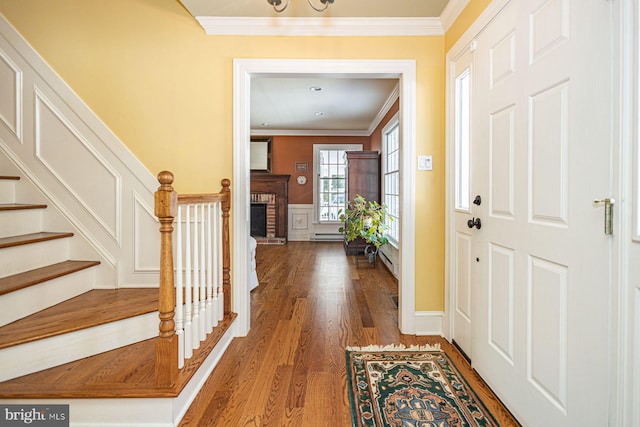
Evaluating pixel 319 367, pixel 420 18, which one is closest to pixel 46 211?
pixel 319 367

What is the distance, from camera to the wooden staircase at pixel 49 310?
161 cm

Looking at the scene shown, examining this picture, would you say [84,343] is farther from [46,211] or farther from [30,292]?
[46,211]

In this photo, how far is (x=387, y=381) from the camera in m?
1.94

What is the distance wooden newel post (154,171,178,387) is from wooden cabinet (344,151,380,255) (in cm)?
445

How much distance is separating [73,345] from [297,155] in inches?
255

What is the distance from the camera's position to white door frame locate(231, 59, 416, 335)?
260cm

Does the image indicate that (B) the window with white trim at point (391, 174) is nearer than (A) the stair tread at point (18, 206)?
No

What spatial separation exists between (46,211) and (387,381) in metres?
2.64

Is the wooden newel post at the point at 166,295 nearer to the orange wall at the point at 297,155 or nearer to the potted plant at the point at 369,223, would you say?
the potted plant at the point at 369,223

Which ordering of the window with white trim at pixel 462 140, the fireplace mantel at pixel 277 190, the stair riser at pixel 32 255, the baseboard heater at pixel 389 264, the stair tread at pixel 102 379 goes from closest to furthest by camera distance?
the stair tread at pixel 102 379 < the stair riser at pixel 32 255 < the window with white trim at pixel 462 140 < the baseboard heater at pixel 389 264 < the fireplace mantel at pixel 277 190

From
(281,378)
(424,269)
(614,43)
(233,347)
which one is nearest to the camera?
(614,43)

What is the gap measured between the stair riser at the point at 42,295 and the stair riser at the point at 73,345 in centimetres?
26

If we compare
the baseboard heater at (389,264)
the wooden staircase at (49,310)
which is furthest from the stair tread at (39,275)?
the baseboard heater at (389,264)

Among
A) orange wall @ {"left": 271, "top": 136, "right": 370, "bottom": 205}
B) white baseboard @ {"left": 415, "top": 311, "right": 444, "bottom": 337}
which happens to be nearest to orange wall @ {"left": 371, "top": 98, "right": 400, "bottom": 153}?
orange wall @ {"left": 271, "top": 136, "right": 370, "bottom": 205}
